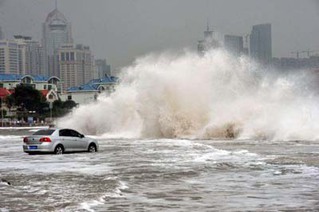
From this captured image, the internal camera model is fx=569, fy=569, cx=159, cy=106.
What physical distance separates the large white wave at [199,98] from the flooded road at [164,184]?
21.7m

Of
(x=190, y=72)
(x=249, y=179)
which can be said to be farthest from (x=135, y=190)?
(x=190, y=72)

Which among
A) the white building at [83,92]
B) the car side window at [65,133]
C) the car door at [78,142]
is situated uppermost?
the white building at [83,92]

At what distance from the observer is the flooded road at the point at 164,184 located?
10.8m

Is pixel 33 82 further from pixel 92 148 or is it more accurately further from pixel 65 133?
pixel 65 133

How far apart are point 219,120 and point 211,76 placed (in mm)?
5542

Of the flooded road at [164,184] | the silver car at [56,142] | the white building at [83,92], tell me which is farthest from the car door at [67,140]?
the white building at [83,92]

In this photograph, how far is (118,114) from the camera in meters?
50.0

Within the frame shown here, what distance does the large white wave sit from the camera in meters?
43.2

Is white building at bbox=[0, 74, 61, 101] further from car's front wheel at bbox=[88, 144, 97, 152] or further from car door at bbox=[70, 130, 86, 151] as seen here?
car door at bbox=[70, 130, 86, 151]

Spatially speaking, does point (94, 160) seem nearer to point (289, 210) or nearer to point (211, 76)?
point (289, 210)

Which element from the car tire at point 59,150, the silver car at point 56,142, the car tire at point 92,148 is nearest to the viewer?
the silver car at point 56,142

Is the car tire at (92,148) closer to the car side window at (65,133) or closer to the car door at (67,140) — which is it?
the car door at (67,140)

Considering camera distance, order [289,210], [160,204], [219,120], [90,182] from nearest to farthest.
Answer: [289,210] → [160,204] → [90,182] → [219,120]

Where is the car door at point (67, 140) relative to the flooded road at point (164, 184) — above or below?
above
